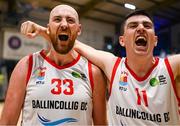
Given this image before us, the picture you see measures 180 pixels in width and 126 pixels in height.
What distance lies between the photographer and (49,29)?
1507 mm

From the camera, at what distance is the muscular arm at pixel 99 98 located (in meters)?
1.47

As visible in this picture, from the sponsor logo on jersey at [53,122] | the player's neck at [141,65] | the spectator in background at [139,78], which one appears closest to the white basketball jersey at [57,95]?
the sponsor logo on jersey at [53,122]

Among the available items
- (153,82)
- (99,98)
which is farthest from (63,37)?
(153,82)

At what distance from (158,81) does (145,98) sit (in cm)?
Result: 11

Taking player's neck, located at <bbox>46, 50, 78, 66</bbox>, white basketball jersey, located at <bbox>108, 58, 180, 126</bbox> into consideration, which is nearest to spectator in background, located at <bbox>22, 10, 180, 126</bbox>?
white basketball jersey, located at <bbox>108, 58, 180, 126</bbox>

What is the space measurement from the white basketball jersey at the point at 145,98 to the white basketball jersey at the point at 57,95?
134 mm

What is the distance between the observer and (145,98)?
141cm

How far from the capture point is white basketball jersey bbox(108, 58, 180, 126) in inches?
54.4

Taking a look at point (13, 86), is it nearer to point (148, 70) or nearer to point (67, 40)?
point (67, 40)

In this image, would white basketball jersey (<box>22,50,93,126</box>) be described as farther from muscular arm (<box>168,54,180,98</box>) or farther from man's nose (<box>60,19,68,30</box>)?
muscular arm (<box>168,54,180,98</box>)

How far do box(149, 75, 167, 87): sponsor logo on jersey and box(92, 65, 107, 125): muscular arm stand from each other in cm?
24

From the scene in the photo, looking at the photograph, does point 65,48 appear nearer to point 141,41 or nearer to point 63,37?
point 63,37

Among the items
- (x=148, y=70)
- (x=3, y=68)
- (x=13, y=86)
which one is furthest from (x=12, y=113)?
(x=3, y=68)

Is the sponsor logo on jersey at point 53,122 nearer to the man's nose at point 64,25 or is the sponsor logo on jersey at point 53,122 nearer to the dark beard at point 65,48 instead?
the dark beard at point 65,48
